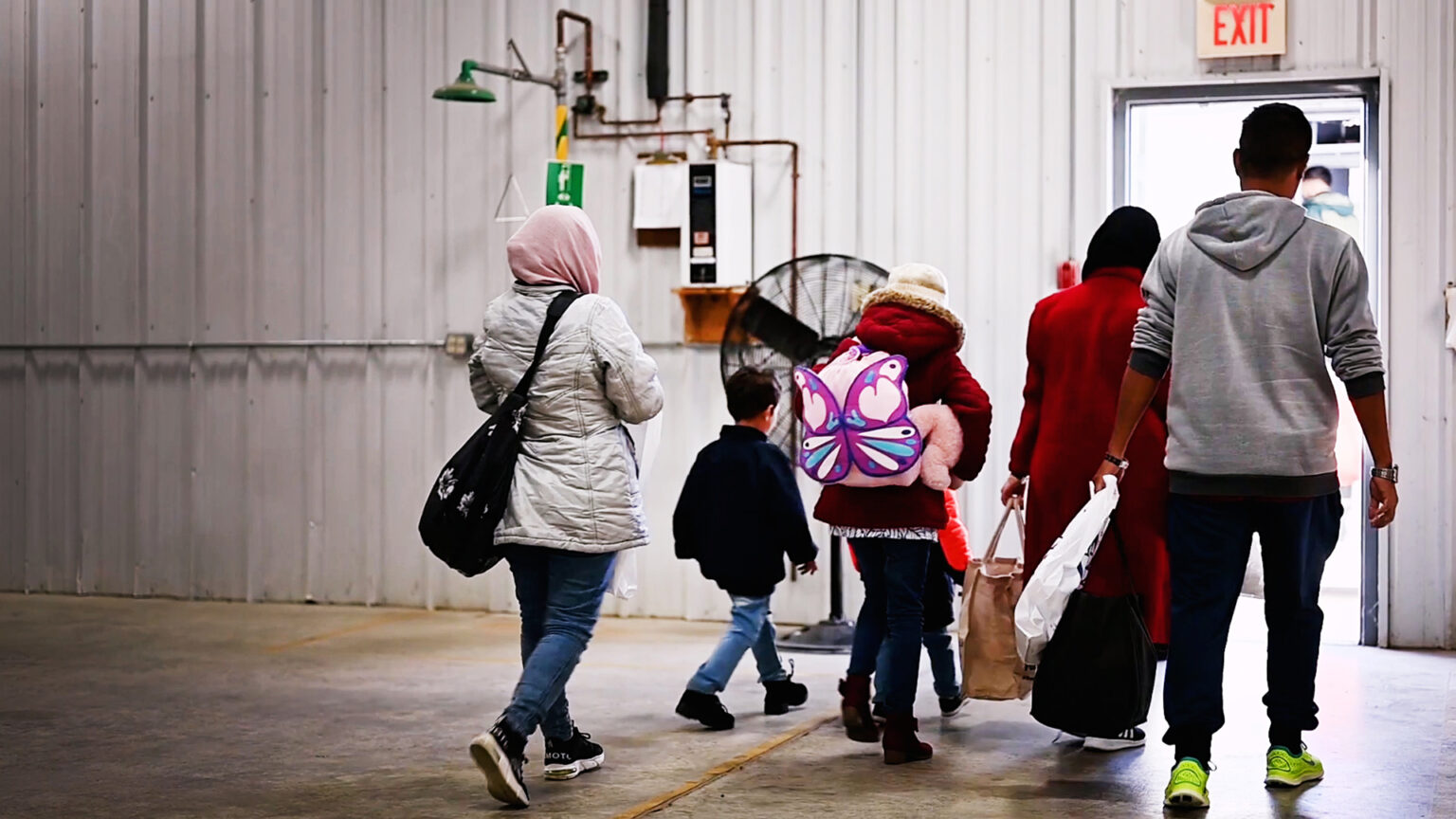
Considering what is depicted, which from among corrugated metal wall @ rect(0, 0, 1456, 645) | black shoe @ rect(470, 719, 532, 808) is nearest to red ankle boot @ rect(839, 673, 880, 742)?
black shoe @ rect(470, 719, 532, 808)

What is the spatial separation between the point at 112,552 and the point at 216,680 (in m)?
2.95

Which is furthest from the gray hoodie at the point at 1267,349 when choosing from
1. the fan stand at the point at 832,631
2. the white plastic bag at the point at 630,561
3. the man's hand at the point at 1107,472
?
the fan stand at the point at 832,631

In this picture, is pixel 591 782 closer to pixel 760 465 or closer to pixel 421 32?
pixel 760 465

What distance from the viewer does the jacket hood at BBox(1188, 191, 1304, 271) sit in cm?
367

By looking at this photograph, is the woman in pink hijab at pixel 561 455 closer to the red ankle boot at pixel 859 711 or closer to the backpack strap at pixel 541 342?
the backpack strap at pixel 541 342

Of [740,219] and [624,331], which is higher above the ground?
[740,219]

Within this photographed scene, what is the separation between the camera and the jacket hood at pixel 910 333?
444 cm

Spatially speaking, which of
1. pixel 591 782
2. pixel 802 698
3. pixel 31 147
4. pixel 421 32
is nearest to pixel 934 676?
pixel 802 698

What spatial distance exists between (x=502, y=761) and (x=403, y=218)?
458 cm

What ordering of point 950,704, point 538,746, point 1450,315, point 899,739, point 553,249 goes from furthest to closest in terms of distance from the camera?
point 1450,315 < point 950,704 < point 538,746 < point 899,739 < point 553,249

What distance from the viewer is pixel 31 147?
868cm

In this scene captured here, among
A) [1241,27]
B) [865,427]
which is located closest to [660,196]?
[1241,27]

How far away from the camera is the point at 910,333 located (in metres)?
4.44

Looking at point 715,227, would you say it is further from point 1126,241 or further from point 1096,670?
point 1096,670
